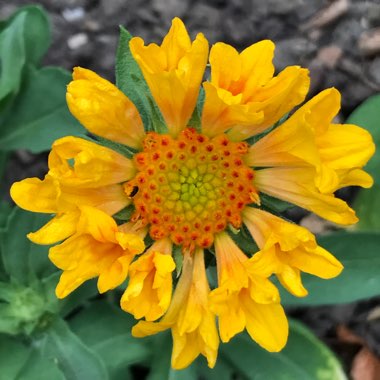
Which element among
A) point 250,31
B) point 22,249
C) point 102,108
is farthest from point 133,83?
point 250,31

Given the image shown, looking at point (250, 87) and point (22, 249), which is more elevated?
point (250, 87)

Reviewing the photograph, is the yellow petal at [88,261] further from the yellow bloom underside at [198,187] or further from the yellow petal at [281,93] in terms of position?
the yellow petal at [281,93]

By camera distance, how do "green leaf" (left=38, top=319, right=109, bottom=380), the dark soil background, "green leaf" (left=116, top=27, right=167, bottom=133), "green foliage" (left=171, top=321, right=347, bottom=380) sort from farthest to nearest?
the dark soil background
"green foliage" (left=171, top=321, right=347, bottom=380)
"green leaf" (left=38, top=319, right=109, bottom=380)
"green leaf" (left=116, top=27, right=167, bottom=133)

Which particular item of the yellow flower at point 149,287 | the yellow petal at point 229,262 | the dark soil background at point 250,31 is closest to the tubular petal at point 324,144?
the yellow petal at point 229,262

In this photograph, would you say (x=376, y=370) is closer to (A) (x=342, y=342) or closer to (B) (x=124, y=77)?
(A) (x=342, y=342)

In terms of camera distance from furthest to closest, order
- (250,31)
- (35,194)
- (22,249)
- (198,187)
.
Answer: (250,31) → (22,249) → (198,187) → (35,194)

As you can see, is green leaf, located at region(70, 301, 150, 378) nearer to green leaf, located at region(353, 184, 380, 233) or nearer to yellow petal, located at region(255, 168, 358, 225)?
yellow petal, located at region(255, 168, 358, 225)

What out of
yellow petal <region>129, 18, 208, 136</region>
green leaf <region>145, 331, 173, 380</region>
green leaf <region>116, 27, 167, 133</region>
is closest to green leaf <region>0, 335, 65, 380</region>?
green leaf <region>145, 331, 173, 380</region>

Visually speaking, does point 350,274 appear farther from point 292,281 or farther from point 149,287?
point 149,287
